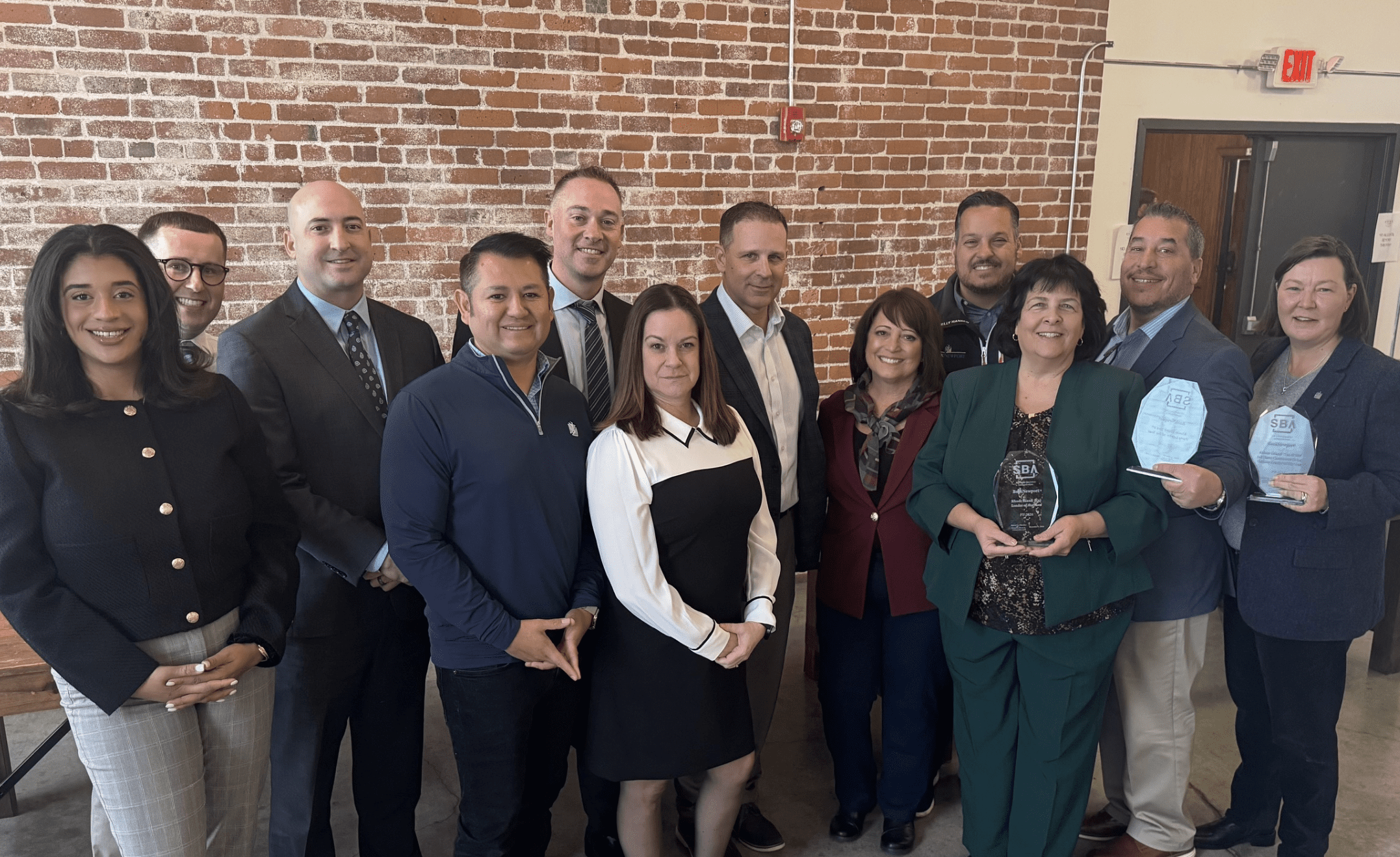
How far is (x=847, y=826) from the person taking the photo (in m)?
2.84

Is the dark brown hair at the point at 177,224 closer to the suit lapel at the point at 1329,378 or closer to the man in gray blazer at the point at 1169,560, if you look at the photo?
the man in gray blazer at the point at 1169,560

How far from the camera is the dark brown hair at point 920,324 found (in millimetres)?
2592

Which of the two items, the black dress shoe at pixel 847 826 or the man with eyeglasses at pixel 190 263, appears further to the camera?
the black dress shoe at pixel 847 826

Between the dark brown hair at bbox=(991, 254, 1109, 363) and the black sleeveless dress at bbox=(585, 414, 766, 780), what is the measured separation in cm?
85

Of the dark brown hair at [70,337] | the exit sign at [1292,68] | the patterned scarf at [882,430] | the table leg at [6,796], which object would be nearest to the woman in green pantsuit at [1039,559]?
the patterned scarf at [882,430]

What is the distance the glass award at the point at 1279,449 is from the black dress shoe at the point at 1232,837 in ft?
3.70

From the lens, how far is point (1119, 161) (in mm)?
5301

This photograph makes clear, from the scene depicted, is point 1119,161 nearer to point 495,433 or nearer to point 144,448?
point 495,433

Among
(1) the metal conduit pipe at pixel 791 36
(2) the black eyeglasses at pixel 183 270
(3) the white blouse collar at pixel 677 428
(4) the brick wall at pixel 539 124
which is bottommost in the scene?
(3) the white blouse collar at pixel 677 428

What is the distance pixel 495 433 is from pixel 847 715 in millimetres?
1469

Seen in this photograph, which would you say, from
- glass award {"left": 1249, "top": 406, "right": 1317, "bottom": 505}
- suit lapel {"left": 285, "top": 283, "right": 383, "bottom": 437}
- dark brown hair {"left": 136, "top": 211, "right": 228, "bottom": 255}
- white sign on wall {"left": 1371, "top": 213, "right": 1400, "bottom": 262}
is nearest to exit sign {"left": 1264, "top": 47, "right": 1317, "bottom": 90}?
white sign on wall {"left": 1371, "top": 213, "right": 1400, "bottom": 262}

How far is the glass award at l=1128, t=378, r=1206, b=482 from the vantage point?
2.28 meters

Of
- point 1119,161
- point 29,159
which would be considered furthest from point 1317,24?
point 29,159

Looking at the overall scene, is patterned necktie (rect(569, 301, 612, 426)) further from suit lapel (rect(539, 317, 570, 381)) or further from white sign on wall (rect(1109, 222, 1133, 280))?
white sign on wall (rect(1109, 222, 1133, 280))
